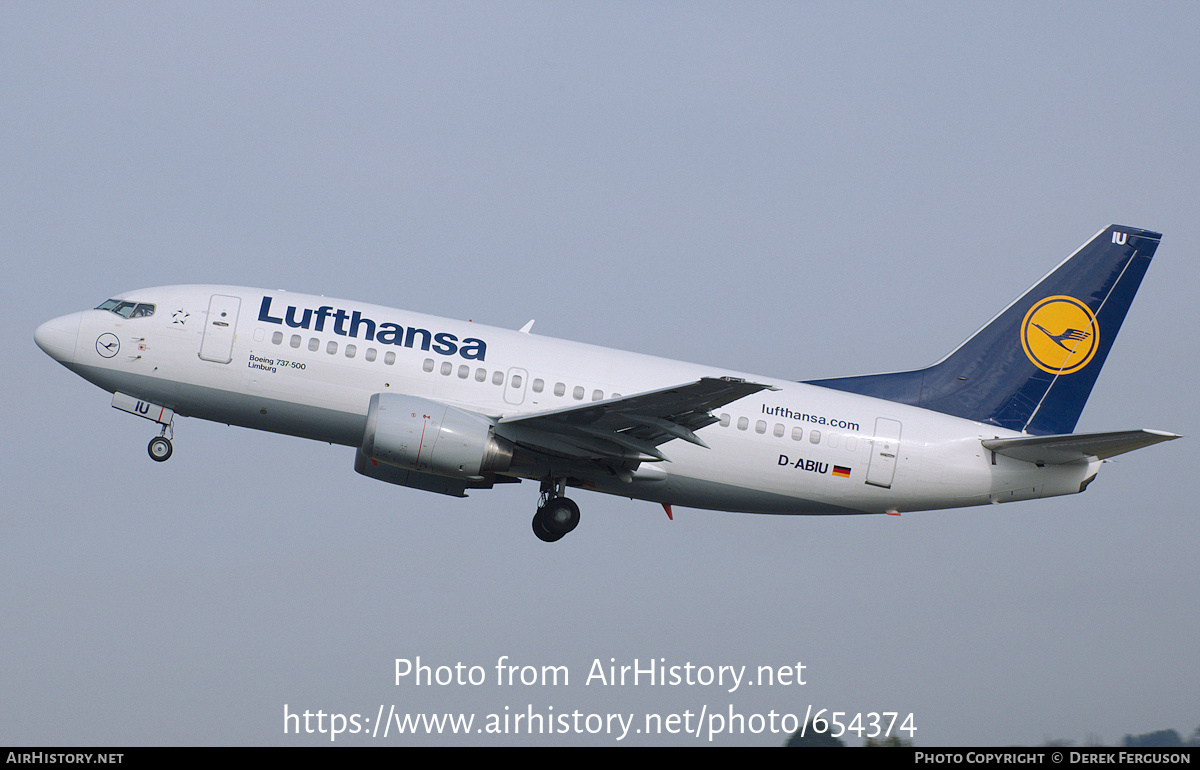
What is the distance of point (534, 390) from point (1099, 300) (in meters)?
14.1

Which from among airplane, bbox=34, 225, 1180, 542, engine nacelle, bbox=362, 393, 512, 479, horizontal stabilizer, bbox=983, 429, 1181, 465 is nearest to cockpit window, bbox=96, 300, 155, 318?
airplane, bbox=34, 225, 1180, 542

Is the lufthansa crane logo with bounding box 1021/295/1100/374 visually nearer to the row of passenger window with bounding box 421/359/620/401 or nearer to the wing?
the wing

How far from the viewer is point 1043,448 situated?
2492cm

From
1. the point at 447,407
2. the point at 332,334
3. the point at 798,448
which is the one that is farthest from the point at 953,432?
the point at 332,334

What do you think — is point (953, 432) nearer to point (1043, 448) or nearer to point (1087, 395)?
point (1043, 448)

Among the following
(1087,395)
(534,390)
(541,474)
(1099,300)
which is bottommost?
(541,474)

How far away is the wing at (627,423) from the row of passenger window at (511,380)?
3.57ft

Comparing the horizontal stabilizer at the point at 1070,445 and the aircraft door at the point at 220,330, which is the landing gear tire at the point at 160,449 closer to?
the aircraft door at the point at 220,330

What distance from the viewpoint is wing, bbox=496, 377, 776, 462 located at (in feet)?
71.4
